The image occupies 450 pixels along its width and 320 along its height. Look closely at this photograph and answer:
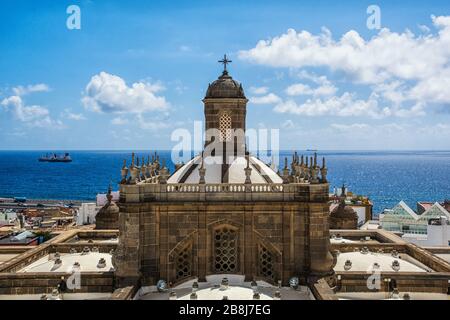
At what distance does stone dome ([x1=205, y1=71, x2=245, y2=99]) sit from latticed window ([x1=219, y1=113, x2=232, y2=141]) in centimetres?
141

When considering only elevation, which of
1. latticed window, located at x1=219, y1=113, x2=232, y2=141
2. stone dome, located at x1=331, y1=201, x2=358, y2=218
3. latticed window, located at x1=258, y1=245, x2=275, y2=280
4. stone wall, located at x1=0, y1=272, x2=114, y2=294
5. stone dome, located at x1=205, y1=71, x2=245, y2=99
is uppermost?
stone dome, located at x1=205, y1=71, x2=245, y2=99

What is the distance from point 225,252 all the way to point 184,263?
7.69ft

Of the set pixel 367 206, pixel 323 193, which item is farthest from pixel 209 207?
pixel 367 206

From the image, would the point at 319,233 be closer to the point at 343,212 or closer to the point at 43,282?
the point at 43,282

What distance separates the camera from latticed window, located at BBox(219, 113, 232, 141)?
104 ft

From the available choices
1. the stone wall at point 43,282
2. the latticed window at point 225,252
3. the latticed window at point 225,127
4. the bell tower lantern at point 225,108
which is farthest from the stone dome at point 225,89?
the stone wall at point 43,282

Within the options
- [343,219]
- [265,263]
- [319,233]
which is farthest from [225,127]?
[343,219]

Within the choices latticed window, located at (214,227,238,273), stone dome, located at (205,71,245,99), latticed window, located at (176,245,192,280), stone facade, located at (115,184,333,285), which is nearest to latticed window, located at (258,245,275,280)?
stone facade, located at (115,184,333,285)

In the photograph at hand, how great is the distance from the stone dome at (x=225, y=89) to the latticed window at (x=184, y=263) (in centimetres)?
1024

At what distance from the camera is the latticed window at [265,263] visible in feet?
87.9

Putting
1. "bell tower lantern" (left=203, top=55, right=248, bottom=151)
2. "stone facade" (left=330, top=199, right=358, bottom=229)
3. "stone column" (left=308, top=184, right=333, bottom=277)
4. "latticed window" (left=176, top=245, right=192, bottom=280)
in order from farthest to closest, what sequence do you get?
"stone facade" (left=330, top=199, right=358, bottom=229), "bell tower lantern" (left=203, top=55, right=248, bottom=151), "latticed window" (left=176, top=245, right=192, bottom=280), "stone column" (left=308, top=184, right=333, bottom=277)

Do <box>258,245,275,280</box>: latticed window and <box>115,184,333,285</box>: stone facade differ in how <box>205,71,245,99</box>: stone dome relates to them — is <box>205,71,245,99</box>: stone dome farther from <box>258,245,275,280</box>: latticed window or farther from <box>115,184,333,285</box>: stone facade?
<box>258,245,275,280</box>: latticed window

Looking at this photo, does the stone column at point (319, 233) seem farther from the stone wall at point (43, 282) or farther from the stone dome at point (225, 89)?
the stone wall at point (43, 282)

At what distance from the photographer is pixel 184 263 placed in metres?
26.7
